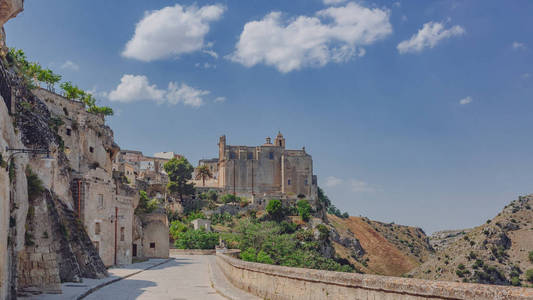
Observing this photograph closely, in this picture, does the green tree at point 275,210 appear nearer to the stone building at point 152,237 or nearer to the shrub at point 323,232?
the shrub at point 323,232

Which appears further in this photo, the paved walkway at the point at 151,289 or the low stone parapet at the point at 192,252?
the low stone parapet at the point at 192,252

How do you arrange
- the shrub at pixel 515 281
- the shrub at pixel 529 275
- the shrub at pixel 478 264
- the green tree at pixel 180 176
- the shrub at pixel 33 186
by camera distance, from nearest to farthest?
the shrub at pixel 33 186
the shrub at pixel 529 275
the shrub at pixel 515 281
the shrub at pixel 478 264
the green tree at pixel 180 176

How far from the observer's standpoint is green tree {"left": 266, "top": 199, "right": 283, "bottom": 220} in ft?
274

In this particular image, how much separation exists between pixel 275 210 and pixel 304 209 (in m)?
5.54

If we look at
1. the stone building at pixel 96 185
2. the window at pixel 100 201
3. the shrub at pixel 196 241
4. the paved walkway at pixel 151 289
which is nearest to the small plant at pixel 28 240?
the paved walkway at pixel 151 289

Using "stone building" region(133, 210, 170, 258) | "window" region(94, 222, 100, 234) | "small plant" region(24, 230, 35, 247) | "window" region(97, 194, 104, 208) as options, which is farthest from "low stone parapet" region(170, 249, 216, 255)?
"small plant" region(24, 230, 35, 247)

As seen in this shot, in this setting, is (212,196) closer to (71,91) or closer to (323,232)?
(323,232)

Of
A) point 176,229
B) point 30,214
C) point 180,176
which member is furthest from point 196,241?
point 30,214

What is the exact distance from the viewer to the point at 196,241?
51.7m

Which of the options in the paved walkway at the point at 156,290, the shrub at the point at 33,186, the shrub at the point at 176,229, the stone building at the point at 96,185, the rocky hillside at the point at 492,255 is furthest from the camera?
the rocky hillside at the point at 492,255

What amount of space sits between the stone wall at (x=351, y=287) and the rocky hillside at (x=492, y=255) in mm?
73549

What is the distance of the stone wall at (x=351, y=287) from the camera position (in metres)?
5.12

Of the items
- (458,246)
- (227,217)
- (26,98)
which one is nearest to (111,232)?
(26,98)

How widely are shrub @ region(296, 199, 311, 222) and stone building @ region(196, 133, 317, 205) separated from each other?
348 inches
